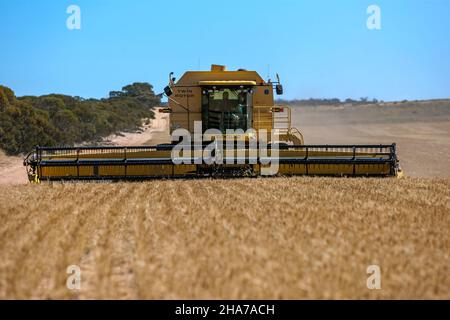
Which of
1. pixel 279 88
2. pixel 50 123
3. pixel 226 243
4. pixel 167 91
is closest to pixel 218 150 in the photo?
pixel 167 91

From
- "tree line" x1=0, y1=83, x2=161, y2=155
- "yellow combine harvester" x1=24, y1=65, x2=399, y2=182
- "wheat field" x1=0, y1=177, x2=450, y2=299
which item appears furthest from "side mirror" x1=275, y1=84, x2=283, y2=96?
"wheat field" x1=0, y1=177, x2=450, y2=299

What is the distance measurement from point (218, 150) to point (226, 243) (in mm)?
8364

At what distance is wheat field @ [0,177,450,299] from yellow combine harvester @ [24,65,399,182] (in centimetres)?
281

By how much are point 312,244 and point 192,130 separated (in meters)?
10.0

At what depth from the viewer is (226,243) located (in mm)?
8023

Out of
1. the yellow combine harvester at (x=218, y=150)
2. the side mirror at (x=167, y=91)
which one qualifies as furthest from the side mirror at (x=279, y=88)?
the side mirror at (x=167, y=91)

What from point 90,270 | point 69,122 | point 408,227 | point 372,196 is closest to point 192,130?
point 372,196

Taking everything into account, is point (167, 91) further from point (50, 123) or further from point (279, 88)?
point (50, 123)

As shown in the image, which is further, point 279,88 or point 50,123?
point 50,123

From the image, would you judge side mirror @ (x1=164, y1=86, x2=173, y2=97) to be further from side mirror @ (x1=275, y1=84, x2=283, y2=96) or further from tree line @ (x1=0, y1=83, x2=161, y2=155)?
side mirror @ (x1=275, y1=84, x2=283, y2=96)

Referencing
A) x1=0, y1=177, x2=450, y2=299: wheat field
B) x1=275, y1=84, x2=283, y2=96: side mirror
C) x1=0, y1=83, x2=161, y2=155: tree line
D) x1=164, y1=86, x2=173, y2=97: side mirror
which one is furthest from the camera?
x1=0, y1=83, x2=161, y2=155: tree line

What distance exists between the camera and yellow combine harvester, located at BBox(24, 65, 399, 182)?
1631 cm

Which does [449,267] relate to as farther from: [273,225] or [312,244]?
[273,225]

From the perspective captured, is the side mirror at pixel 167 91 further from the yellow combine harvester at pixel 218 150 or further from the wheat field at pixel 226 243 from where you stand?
the wheat field at pixel 226 243
